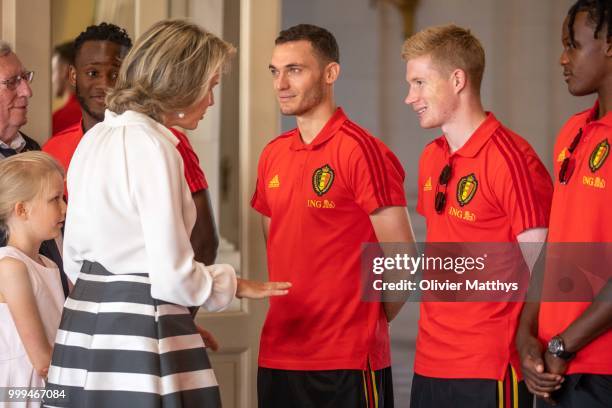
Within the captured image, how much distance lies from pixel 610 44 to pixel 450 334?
0.84 meters

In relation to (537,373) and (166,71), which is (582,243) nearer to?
(537,373)

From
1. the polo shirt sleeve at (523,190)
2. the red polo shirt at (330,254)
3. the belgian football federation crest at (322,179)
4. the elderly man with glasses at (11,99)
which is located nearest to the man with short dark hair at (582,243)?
the polo shirt sleeve at (523,190)

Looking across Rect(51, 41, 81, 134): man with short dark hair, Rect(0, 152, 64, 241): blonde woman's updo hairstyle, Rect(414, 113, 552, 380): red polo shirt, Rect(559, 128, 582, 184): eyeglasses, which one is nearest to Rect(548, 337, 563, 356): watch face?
Rect(414, 113, 552, 380): red polo shirt

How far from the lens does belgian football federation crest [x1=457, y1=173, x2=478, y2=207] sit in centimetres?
256

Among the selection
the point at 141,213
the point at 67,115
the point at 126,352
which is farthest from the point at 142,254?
the point at 67,115

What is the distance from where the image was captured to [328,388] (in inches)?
111

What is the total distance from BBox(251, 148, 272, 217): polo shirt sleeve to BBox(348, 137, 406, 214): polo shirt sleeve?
1.14ft

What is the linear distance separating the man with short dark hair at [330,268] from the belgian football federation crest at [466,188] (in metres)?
0.27

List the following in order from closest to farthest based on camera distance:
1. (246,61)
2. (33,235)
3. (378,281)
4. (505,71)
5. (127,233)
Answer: (127,233) < (33,235) < (378,281) < (246,61) < (505,71)

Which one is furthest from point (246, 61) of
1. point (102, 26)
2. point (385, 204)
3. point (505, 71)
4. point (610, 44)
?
point (505, 71)

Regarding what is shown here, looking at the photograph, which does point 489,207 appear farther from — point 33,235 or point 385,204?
point 33,235

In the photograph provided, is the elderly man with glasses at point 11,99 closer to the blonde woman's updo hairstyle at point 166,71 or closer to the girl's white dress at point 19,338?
the girl's white dress at point 19,338

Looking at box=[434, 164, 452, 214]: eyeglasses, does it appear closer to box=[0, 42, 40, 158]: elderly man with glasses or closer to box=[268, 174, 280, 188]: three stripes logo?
box=[268, 174, 280, 188]: three stripes logo

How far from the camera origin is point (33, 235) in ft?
8.03
